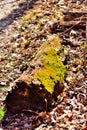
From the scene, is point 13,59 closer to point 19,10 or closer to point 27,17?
point 27,17

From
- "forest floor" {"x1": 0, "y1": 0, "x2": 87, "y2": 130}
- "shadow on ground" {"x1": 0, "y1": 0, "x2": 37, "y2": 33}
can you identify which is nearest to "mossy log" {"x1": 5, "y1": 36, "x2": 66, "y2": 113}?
"forest floor" {"x1": 0, "y1": 0, "x2": 87, "y2": 130}

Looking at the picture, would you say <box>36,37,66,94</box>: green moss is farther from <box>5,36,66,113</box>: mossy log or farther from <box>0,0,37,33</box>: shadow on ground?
<box>0,0,37,33</box>: shadow on ground

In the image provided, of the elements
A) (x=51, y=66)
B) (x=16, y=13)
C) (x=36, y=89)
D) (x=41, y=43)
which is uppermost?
(x=16, y=13)

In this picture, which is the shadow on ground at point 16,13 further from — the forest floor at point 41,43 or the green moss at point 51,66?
the green moss at point 51,66

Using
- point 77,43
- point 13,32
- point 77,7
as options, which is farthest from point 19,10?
point 77,43

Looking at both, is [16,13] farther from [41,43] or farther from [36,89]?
[36,89]

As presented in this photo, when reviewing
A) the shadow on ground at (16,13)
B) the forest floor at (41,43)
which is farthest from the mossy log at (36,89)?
the shadow on ground at (16,13)

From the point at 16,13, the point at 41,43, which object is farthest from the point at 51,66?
the point at 16,13

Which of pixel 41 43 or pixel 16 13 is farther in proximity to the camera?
pixel 16 13
